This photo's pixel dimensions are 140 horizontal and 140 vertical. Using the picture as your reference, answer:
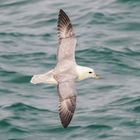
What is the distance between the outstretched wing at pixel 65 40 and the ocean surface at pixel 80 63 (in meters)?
2.33

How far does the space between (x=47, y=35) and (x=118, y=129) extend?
605cm

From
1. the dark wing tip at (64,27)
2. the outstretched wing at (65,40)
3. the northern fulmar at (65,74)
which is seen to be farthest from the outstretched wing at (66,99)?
the dark wing tip at (64,27)

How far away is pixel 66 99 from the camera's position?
651 inches

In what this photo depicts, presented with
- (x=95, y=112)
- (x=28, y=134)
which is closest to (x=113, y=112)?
(x=95, y=112)

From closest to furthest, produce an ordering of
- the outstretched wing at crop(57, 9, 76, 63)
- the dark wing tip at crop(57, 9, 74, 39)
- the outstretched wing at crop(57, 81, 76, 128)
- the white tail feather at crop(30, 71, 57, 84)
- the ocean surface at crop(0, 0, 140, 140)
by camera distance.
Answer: the outstretched wing at crop(57, 81, 76, 128) → the white tail feather at crop(30, 71, 57, 84) → the outstretched wing at crop(57, 9, 76, 63) → the dark wing tip at crop(57, 9, 74, 39) → the ocean surface at crop(0, 0, 140, 140)

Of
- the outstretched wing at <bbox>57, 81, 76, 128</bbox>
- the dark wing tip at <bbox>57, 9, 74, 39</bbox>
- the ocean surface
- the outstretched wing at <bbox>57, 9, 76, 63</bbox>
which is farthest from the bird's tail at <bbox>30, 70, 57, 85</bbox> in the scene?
the ocean surface

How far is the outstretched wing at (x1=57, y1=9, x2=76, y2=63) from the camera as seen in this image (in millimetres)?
17438

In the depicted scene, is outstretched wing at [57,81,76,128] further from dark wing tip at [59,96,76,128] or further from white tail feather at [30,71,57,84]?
white tail feather at [30,71,57,84]

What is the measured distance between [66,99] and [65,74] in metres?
0.64

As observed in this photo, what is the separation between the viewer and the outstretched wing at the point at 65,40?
17438 mm

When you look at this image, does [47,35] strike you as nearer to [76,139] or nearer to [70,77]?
[76,139]

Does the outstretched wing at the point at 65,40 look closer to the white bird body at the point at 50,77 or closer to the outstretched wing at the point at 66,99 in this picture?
the white bird body at the point at 50,77

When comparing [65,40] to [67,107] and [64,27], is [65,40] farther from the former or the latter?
[67,107]

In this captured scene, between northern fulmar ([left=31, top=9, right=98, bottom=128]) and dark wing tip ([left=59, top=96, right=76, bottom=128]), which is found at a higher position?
northern fulmar ([left=31, top=9, right=98, bottom=128])
